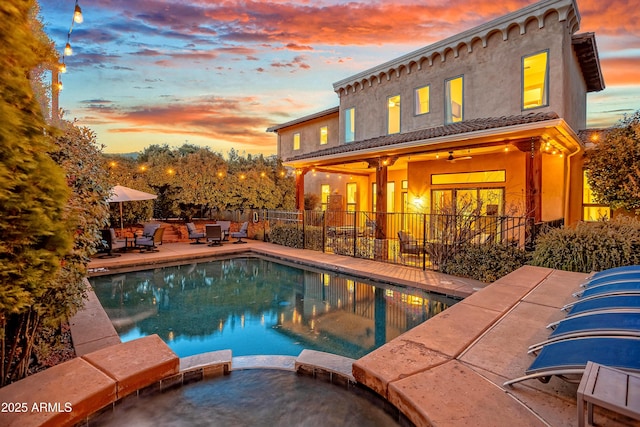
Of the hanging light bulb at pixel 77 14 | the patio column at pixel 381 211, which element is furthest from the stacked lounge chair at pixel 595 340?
the hanging light bulb at pixel 77 14

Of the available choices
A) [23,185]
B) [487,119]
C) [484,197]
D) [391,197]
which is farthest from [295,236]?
[23,185]

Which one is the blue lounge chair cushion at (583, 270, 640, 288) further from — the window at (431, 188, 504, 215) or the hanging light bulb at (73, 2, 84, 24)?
the hanging light bulb at (73, 2, 84, 24)

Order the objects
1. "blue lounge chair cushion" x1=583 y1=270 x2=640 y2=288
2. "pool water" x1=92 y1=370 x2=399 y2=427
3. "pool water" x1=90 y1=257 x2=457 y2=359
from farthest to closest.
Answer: "pool water" x1=90 y1=257 x2=457 y2=359 < "blue lounge chair cushion" x1=583 y1=270 x2=640 y2=288 < "pool water" x1=92 y1=370 x2=399 y2=427

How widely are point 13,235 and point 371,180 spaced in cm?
1682

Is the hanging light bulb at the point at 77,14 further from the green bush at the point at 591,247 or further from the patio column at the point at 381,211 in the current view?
the green bush at the point at 591,247

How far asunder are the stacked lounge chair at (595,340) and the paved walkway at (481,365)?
0.20 meters

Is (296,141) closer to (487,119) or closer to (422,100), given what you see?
(422,100)

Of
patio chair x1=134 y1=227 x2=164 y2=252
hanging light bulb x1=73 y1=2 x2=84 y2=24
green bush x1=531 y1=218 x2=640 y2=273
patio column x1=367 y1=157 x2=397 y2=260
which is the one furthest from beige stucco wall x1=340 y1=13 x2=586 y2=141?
hanging light bulb x1=73 y1=2 x2=84 y2=24

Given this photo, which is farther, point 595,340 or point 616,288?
point 616,288

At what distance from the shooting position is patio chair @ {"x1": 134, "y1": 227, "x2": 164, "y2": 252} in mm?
12047

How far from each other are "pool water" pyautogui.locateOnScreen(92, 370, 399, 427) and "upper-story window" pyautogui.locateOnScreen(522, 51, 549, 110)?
34.8ft

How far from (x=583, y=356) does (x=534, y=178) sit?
7056 millimetres

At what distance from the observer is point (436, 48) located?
11.7 m

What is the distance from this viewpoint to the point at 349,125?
15.5 m
